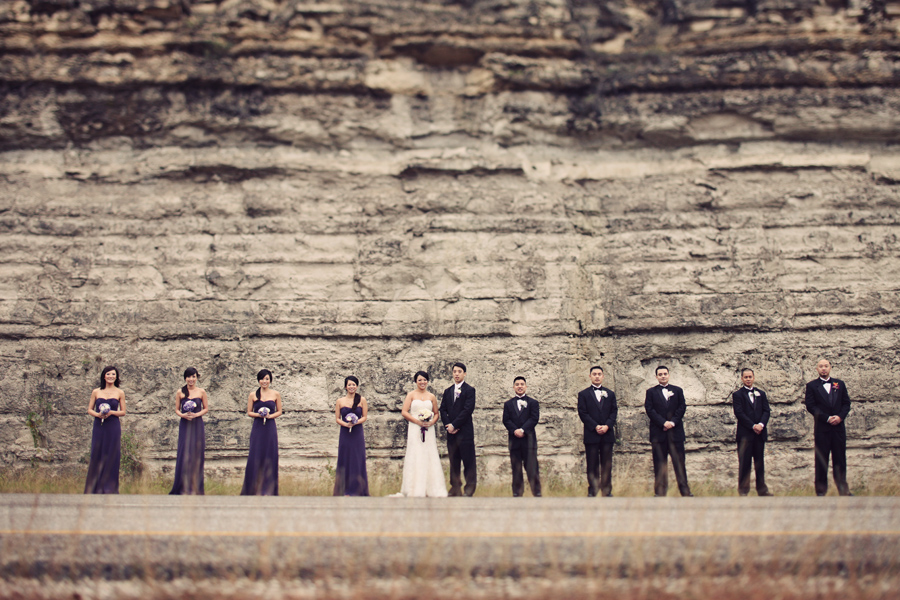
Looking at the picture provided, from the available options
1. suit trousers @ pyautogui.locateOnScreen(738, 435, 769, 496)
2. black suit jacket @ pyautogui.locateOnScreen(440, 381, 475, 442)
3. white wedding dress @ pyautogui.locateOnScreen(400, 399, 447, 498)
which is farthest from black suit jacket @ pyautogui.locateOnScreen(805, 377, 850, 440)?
white wedding dress @ pyautogui.locateOnScreen(400, 399, 447, 498)

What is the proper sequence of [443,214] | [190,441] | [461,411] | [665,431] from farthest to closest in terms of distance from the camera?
1. [443,214]
2. [461,411]
3. [190,441]
4. [665,431]

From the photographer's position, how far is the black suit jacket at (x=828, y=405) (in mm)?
8438

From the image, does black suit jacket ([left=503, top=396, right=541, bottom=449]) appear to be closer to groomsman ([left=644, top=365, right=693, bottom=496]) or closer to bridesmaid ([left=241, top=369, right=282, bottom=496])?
groomsman ([left=644, top=365, right=693, bottom=496])

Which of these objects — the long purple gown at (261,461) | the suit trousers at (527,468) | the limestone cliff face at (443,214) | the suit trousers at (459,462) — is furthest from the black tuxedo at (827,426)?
the long purple gown at (261,461)

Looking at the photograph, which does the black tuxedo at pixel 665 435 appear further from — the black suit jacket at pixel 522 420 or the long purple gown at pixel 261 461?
the long purple gown at pixel 261 461

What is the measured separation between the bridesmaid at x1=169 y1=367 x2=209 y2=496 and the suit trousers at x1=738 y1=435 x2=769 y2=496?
22.4 ft

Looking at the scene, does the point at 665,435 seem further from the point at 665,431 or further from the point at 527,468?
the point at 527,468

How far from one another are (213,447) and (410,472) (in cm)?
332

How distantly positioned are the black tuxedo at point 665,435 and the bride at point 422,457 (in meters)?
2.69

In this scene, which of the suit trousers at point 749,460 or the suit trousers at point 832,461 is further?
the suit trousers at point 749,460

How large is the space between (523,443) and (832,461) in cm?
383

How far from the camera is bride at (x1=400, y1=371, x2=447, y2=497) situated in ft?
28.1

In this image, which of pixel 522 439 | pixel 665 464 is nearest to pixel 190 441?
pixel 522 439

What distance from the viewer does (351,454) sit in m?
8.58
